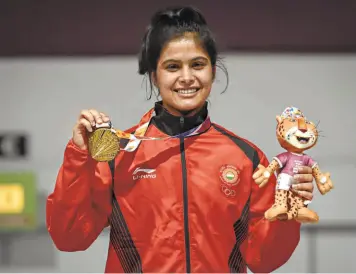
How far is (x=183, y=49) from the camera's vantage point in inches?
53.0

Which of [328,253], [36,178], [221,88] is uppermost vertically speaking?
[221,88]

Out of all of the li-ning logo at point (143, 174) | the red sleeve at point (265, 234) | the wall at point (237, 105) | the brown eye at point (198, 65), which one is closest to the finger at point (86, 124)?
the li-ning logo at point (143, 174)

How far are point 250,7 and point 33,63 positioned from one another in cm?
77

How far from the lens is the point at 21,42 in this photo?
2217 millimetres

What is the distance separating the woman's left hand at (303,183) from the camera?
1271mm

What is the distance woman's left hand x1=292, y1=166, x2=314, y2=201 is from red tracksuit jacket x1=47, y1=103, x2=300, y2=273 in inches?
4.8

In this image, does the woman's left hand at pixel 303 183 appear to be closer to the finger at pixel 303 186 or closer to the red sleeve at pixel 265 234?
the finger at pixel 303 186

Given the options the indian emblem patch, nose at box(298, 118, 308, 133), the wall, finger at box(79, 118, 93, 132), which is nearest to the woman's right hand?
finger at box(79, 118, 93, 132)

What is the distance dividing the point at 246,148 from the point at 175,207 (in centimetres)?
21

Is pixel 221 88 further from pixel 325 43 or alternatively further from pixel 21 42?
pixel 21 42

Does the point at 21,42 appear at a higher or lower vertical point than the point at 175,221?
higher

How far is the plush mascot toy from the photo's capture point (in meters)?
1.28

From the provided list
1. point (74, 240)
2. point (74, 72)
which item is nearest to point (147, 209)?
point (74, 240)

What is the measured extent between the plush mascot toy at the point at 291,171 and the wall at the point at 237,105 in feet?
2.74
